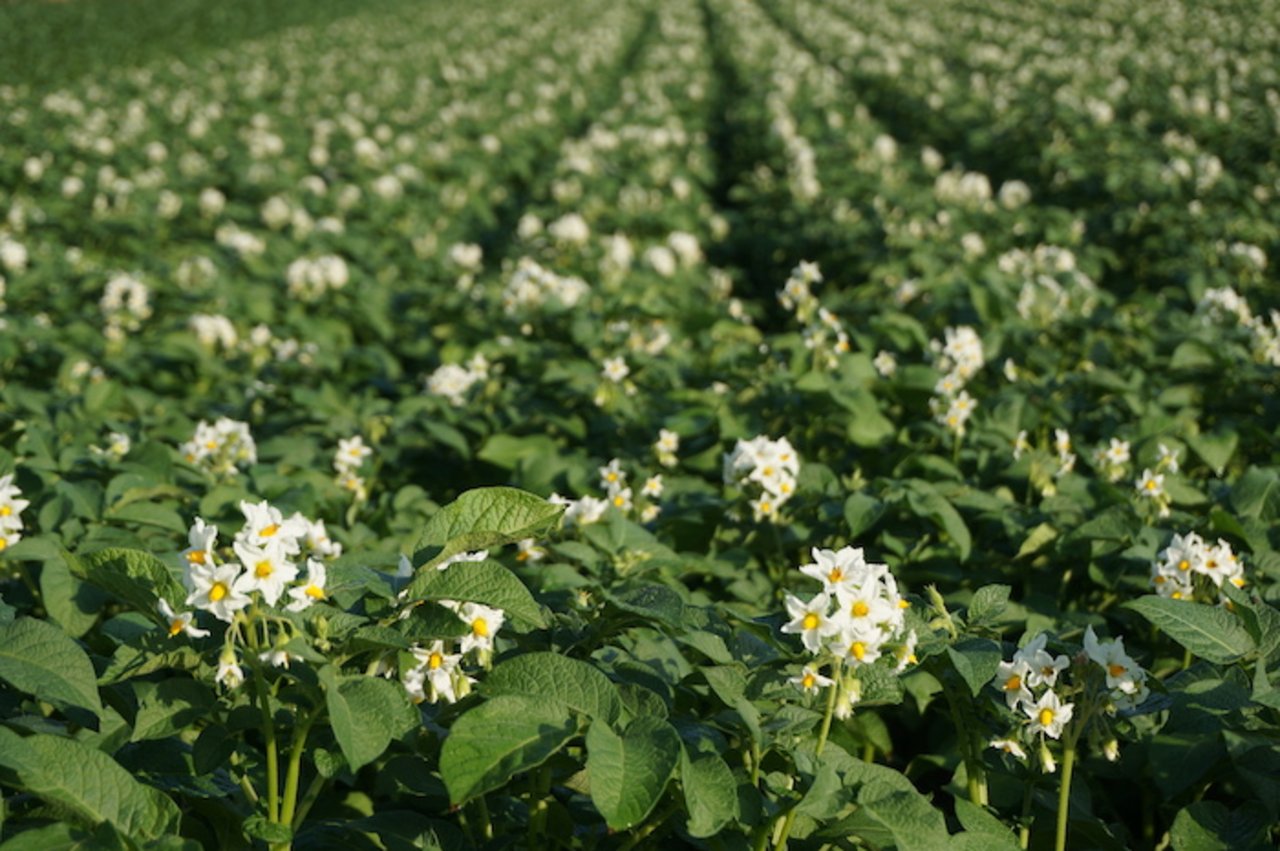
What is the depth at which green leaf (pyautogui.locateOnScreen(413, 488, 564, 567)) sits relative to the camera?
1581 mm

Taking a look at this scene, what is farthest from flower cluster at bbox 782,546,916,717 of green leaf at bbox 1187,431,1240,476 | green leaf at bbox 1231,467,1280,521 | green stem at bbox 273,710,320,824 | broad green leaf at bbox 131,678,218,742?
green leaf at bbox 1187,431,1240,476

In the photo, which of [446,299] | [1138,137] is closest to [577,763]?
[446,299]

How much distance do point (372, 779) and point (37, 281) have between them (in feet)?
14.6

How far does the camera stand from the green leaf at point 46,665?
4.68 feet

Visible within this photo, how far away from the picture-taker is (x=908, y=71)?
44.8 ft

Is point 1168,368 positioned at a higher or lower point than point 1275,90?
higher

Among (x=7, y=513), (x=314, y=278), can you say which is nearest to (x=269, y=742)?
(x=7, y=513)

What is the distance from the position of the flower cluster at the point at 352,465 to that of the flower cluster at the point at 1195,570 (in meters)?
1.94

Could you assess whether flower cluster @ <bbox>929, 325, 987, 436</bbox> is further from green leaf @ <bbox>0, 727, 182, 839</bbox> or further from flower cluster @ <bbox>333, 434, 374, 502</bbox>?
green leaf @ <bbox>0, 727, 182, 839</bbox>

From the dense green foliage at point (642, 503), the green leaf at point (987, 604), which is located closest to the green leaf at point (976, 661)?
the dense green foliage at point (642, 503)

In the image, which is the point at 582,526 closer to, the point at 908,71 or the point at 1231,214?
the point at 1231,214

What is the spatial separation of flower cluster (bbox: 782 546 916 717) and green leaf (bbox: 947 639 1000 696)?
0.07 m

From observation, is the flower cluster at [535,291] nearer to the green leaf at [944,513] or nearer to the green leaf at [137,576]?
the green leaf at [944,513]

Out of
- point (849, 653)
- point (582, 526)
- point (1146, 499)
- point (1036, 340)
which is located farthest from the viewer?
point (1036, 340)
